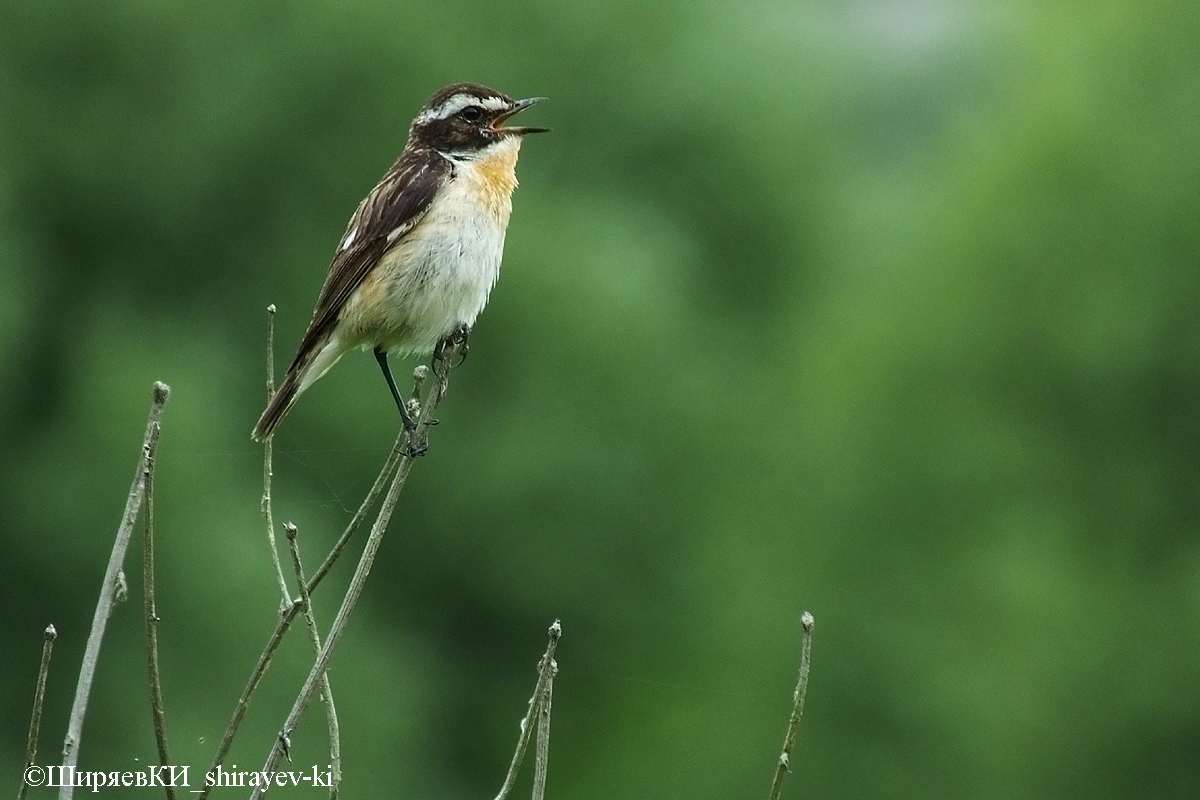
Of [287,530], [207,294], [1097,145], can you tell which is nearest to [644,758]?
[207,294]

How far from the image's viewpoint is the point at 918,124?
42250 mm

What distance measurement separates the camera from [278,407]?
5914 millimetres

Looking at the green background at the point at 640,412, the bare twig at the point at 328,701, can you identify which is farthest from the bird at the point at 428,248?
the green background at the point at 640,412

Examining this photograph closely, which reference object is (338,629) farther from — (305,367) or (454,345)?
(305,367)

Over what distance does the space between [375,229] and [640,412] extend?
15.0 meters

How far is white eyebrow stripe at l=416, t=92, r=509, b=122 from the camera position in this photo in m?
6.71

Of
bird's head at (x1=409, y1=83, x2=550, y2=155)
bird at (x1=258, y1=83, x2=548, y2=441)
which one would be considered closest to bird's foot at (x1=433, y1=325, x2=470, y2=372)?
bird at (x1=258, y1=83, x2=548, y2=441)

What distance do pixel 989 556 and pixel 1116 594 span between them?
129 centimetres

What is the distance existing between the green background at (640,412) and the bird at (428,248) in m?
7.75

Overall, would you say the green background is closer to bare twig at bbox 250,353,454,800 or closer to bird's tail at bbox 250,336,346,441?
bird's tail at bbox 250,336,346,441

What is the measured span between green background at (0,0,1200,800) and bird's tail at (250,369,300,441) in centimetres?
800

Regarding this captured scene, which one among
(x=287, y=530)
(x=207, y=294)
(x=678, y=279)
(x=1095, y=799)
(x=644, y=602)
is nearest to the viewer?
(x=287, y=530)

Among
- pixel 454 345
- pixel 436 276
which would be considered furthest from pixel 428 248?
pixel 454 345

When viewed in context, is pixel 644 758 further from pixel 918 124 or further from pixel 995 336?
pixel 918 124
